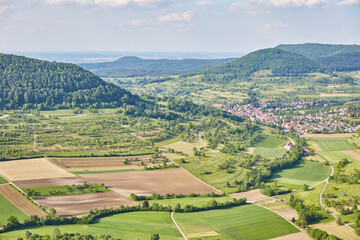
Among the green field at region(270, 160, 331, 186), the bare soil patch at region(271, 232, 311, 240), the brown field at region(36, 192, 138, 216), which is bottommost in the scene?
the bare soil patch at region(271, 232, 311, 240)

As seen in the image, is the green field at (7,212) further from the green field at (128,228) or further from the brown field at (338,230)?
the brown field at (338,230)

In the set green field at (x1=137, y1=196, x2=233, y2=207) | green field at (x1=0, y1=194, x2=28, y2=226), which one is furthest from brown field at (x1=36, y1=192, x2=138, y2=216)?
green field at (x1=137, y1=196, x2=233, y2=207)

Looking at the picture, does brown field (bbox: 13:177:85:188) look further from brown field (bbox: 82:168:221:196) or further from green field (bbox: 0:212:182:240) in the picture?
green field (bbox: 0:212:182:240)

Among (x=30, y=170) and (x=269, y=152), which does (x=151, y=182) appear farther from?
(x=269, y=152)

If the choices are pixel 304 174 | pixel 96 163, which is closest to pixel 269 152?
pixel 304 174

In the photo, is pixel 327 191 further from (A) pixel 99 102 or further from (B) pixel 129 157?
(A) pixel 99 102

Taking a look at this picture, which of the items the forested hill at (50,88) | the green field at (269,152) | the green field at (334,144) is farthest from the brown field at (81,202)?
the forested hill at (50,88)
